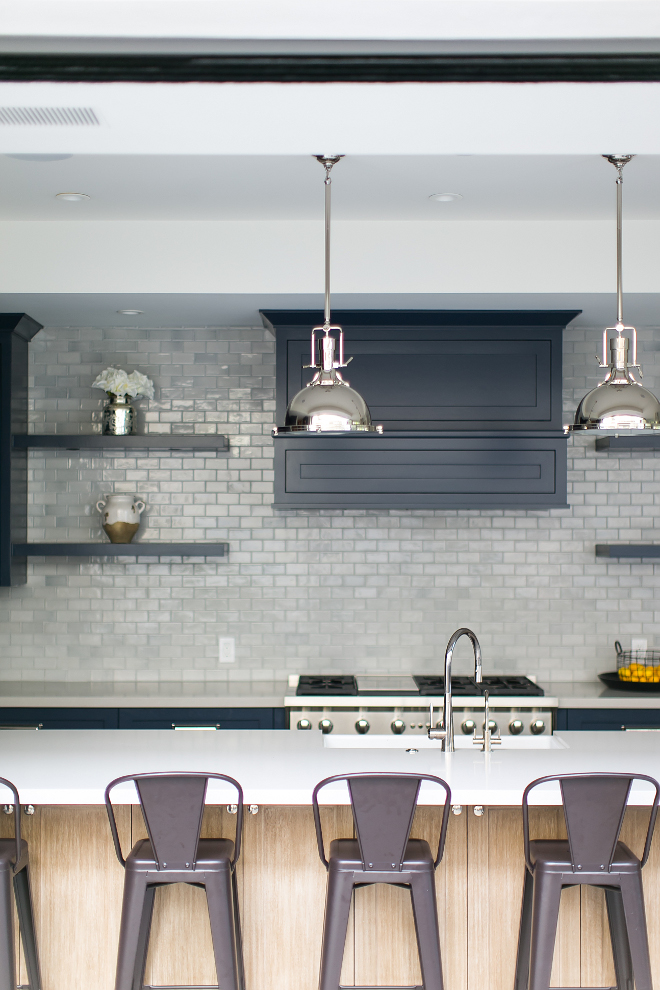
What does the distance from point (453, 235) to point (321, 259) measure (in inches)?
22.9

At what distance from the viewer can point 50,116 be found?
76.8 inches

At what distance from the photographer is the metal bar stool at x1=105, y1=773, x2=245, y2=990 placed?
2324 millimetres

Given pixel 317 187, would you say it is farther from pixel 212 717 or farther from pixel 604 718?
pixel 604 718

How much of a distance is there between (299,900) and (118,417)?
2.56 meters

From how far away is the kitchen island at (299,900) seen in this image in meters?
2.64

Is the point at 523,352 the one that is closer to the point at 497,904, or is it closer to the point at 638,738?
the point at 638,738

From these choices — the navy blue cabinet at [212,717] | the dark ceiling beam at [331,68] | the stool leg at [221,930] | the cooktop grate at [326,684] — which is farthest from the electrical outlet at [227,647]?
the dark ceiling beam at [331,68]

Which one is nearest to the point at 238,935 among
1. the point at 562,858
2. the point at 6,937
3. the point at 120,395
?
the point at 6,937

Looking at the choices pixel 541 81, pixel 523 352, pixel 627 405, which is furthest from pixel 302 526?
pixel 541 81

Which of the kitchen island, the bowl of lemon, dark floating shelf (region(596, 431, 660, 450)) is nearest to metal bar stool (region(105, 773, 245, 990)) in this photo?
the kitchen island

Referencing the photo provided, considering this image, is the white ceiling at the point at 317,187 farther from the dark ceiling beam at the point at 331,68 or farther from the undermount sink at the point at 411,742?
the undermount sink at the point at 411,742

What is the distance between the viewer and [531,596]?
14.8 ft

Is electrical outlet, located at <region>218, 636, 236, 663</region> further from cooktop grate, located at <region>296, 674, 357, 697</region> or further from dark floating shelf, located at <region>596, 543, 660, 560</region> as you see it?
dark floating shelf, located at <region>596, 543, 660, 560</region>

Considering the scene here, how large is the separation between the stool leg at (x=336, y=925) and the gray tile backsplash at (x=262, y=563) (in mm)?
2100
